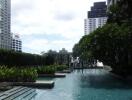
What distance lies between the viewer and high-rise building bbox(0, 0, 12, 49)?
347ft

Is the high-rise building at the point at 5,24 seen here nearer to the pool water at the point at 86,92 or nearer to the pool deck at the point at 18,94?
the pool water at the point at 86,92

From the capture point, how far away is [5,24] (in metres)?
118

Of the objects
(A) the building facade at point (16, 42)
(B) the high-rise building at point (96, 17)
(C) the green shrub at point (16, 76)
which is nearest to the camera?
(C) the green shrub at point (16, 76)

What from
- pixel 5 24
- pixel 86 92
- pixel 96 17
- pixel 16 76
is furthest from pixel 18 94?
pixel 96 17

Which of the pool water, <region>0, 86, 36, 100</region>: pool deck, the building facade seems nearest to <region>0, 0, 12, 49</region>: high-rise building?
the building facade

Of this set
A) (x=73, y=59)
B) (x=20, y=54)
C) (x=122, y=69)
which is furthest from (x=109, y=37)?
(x=73, y=59)

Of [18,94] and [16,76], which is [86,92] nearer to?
[18,94]

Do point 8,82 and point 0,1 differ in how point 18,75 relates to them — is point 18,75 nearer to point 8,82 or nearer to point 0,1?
point 8,82

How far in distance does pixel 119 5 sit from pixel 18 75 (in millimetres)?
20877

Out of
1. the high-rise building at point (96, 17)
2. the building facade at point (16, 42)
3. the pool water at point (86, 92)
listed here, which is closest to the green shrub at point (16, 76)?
the pool water at point (86, 92)

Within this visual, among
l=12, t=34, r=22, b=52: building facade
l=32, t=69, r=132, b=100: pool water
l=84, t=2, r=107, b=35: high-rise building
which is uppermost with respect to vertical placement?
l=84, t=2, r=107, b=35: high-rise building

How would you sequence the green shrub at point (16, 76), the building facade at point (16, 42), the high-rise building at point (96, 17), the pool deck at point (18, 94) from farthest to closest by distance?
the high-rise building at point (96, 17) → the building facade at point (16, 42) → the green shrub at point (16, 76) → the pool deck at point (18, 94)

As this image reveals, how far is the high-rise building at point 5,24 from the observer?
347 ft

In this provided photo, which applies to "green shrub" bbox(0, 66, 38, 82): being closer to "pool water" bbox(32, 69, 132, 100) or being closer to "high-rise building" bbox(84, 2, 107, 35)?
"pool water" bbox(32, 69, 132, 100)
